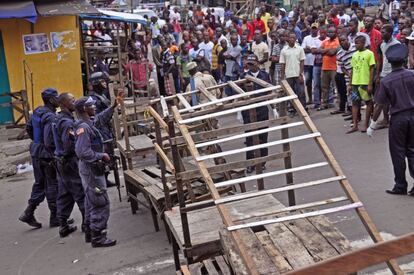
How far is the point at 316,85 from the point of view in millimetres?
12508

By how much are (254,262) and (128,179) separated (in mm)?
4498

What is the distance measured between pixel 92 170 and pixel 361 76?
18.2 ft

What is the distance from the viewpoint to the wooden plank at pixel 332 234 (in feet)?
12.4

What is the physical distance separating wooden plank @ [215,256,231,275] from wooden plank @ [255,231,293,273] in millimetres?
535

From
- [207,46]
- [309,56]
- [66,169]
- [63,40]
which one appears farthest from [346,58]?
[63,40]

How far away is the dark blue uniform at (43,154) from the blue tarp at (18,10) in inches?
206

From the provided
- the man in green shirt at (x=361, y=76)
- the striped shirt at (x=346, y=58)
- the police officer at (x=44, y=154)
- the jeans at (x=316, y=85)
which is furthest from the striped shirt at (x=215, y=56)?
the police officer at (x=44, y=154)

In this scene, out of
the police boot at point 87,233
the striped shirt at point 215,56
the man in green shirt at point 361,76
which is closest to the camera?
the police boot at point 87,233

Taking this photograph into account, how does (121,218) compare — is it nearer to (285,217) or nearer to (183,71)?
(285,217)

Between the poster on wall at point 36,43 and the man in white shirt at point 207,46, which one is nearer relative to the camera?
the poster on wall at point 36,43

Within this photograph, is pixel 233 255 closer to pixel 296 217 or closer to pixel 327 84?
pixel 296 217

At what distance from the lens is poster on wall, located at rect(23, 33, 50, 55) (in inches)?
524

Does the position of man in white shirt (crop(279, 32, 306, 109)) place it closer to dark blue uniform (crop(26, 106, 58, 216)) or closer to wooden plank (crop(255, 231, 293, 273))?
dark blue uniform (crop(26, 106, 58, 216))

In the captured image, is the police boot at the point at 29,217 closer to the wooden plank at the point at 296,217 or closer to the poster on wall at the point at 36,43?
the wooden plank at the point at 296,217
